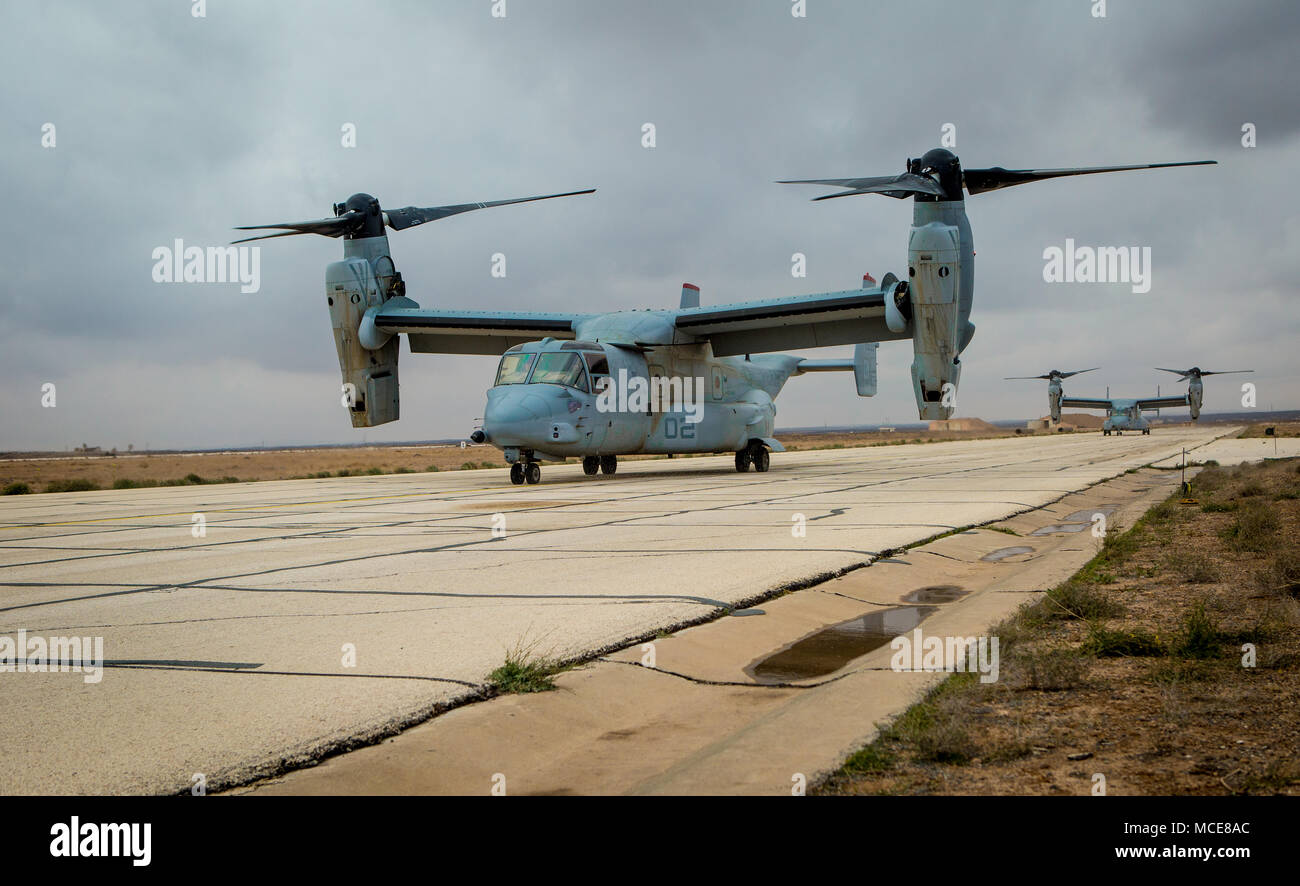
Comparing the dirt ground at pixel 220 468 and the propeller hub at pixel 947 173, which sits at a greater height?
the propeller hub at pixel 947 173

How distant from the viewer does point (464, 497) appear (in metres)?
17.9

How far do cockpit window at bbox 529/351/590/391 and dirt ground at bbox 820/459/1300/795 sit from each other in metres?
15.0

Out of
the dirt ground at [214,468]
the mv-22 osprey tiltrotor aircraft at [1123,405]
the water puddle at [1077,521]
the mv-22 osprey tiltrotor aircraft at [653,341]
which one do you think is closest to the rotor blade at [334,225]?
the mv-22 osprey tiltrotor aircraft at [653,341]

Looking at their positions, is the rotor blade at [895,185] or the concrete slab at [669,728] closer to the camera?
the concrete slab at [669,728]

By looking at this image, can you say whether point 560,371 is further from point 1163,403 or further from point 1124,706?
point 1163,403

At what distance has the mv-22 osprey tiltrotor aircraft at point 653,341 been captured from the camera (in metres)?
21.1

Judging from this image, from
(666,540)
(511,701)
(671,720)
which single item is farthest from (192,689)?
(666,540)

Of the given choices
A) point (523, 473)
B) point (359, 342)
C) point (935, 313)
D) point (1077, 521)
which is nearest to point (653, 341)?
point (523, 473)

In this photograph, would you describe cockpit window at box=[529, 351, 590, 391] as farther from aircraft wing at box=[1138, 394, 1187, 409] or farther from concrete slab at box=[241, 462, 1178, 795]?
aircraft wing at box=[1138, 394, 1187, 409]

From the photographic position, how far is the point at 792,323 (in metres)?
25.6

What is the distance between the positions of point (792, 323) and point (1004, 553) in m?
15.9

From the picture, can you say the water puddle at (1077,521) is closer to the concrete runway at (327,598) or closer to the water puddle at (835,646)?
the concrete runway at (327,598)

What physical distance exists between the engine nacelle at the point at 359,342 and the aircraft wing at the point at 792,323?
29.4ft
